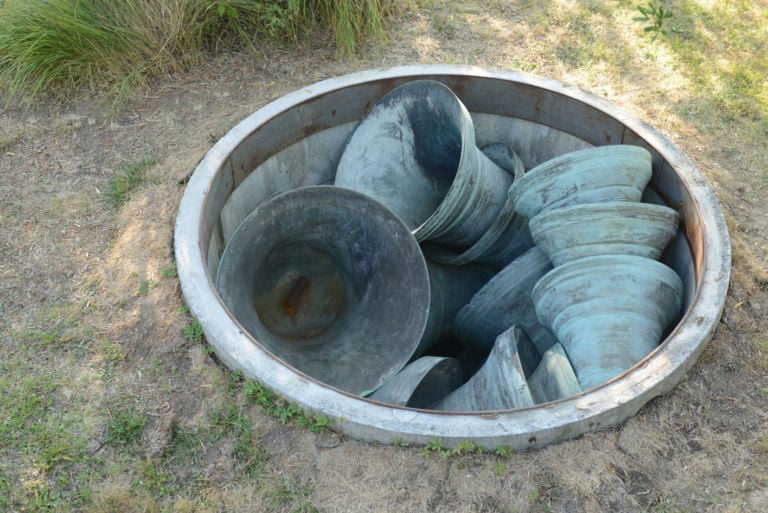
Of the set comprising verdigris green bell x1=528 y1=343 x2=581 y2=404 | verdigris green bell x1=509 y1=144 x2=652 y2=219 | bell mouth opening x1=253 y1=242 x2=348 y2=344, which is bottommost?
bell mouth opening x1=253 y1=242 x2=348 y2=344

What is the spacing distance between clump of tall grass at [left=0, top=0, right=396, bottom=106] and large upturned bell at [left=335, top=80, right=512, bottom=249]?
105cm

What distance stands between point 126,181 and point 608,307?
9.69 feet

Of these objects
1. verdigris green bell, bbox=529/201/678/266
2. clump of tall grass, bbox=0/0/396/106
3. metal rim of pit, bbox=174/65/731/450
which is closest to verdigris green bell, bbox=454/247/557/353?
verdigris green bell, bbox=529/201/678/266

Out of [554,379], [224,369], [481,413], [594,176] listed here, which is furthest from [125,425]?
[594,176]

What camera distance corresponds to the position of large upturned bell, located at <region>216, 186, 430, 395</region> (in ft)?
14.4

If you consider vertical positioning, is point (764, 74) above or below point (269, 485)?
above

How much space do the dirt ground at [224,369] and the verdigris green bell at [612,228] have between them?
456 mm

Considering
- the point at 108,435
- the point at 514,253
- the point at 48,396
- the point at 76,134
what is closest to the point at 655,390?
the point at 514,253

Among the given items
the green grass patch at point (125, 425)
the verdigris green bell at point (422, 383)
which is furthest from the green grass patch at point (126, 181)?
the verdigris green bell at point (422, 383)

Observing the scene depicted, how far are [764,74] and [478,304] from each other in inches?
111

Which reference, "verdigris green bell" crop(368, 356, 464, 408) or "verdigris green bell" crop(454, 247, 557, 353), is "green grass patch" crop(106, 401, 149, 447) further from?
"verdigris green bell" crop(454, 247, 557, 353)

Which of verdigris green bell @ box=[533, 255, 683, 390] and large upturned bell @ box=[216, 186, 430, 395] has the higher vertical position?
verdigris green bell @ box=[533, 255, 683, 390]

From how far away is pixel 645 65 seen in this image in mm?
5539

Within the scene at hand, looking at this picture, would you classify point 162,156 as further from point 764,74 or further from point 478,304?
point 764,74
